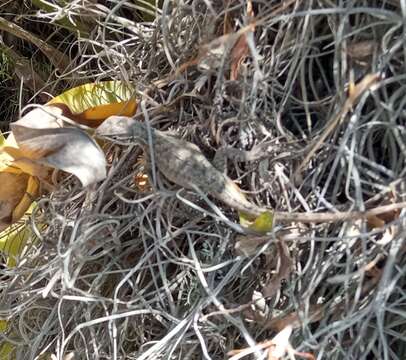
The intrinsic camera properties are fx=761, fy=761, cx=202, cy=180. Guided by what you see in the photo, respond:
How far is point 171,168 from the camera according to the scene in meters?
0.89

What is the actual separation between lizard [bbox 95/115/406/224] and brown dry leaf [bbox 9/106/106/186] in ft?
0.12

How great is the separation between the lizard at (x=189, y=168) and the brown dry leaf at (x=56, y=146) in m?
0.04

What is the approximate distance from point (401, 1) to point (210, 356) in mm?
464

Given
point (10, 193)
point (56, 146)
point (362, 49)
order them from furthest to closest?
1. point (10, 193)
2. point (56, 146)
3. point (362, 49)

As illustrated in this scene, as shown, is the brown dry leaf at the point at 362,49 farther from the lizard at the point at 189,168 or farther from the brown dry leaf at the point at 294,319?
the brown dry leaf at the point at 294,319

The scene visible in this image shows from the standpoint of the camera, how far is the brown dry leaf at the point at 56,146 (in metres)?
0.90

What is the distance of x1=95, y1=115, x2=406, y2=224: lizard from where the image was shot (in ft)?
2.69

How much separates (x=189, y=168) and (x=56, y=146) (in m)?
0.18

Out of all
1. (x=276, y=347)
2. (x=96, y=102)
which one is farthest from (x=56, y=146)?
(x=276, y=347)

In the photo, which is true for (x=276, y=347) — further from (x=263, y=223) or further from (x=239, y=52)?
(x=239, y=52)

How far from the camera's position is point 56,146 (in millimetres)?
932

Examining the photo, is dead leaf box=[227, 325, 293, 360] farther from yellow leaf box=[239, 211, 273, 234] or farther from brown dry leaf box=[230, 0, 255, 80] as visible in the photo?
brown dry leaf box=[230, 0, 255, 80]

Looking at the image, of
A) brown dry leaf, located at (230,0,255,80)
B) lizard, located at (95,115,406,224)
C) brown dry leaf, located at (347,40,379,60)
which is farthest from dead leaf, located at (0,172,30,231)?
brown dry leaf, located at (347,40,379,60)

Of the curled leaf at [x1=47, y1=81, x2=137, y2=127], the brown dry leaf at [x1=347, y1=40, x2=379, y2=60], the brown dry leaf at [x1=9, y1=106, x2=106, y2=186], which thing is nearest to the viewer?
the brown dry leaf at [x1=347, y1=40, x2=379, y2=60]
